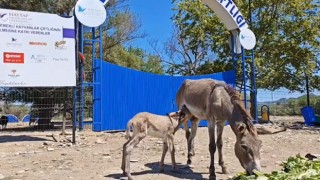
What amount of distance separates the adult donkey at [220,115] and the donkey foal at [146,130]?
0.72 m

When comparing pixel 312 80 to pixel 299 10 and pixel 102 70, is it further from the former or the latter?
pixel 102 70

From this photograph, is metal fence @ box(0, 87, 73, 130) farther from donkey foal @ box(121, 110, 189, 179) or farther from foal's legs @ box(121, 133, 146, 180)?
foal's legs @ box(121, 133, 146, 180)

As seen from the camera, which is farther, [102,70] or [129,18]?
[129,18]

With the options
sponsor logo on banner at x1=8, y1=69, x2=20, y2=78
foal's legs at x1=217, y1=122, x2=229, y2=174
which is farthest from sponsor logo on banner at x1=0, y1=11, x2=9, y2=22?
foal's legs at x1=217, y1=122, x2=229, y2=174

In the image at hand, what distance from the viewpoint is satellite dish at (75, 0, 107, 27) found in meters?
13.0

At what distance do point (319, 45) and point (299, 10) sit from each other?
100 inches

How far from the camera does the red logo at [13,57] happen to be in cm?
1164

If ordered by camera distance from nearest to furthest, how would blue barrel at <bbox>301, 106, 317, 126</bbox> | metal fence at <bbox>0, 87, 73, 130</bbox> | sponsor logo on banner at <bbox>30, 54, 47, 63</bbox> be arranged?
sponsor logo on banner at <bbox>30, 54, 47, 63</bbox>, metal fence at <bbox>0, 87, 73, 130</bbox>, blue barrel at <bbox>301, 106, 317, 126</bbox>

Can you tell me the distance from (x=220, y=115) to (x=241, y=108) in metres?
0.63

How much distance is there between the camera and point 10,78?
38.4 feet

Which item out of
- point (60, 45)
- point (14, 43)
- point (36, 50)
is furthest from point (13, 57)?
point (60, 45)

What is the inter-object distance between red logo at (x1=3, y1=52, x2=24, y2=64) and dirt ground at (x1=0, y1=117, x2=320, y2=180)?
7.54ft

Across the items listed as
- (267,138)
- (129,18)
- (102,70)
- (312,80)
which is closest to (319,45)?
(312,80)

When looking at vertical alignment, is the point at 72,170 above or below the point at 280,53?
below
